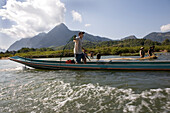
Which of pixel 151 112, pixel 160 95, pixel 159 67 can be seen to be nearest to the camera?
pixel 151 112

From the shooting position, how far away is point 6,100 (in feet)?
15.3

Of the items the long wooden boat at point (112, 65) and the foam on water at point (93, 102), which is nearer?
the foam on water at point (93, 102)

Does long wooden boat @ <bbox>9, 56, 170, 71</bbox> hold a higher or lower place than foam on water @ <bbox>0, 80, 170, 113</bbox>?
higher

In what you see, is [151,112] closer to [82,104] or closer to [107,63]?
[82,104]

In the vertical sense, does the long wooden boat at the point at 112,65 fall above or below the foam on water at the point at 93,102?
above

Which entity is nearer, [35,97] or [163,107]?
[163,107]

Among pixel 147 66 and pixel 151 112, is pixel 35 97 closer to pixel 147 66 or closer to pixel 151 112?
pixel 151 112

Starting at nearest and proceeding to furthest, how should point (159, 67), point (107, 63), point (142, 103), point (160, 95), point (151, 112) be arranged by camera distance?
1. point (151, 112)
2. point (142, 103)
3. point (160, 95)
4. point (159, 67)
5. point (107, 63)

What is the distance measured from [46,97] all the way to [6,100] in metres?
1.66

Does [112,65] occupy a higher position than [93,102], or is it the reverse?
[112,65]

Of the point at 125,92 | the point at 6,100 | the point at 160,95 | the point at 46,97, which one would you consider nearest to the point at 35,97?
the point at 46,97

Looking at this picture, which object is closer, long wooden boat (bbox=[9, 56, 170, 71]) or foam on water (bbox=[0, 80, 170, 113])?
foam on water (bbox=[0, 80, 170, 113])

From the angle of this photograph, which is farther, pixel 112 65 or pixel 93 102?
pixel 112 65

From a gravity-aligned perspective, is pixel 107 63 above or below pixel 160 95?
above
